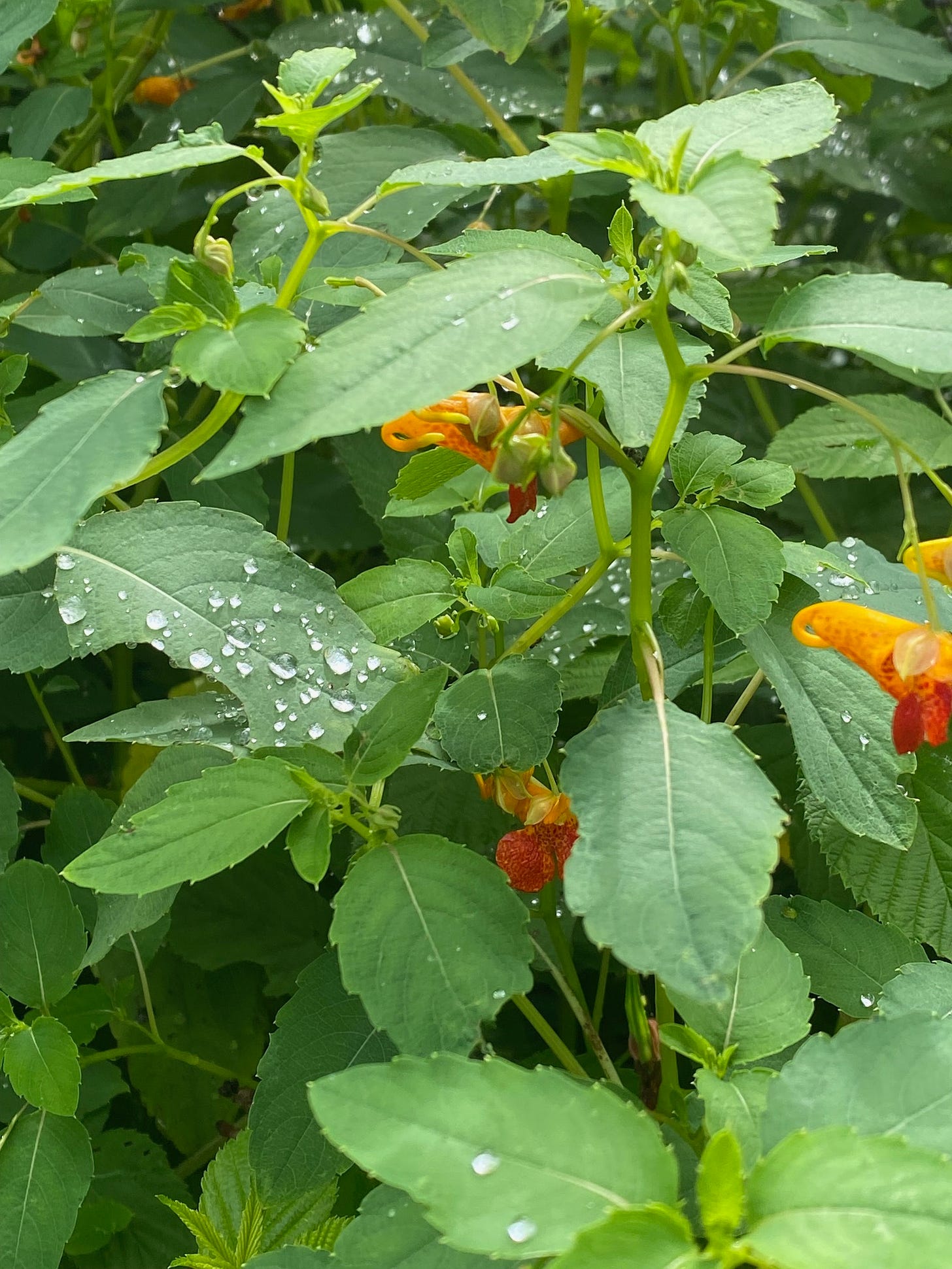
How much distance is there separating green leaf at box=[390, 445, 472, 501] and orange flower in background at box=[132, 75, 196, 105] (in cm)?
91

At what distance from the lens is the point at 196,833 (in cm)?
57

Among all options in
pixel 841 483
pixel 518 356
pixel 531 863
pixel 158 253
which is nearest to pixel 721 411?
pixel 841 483

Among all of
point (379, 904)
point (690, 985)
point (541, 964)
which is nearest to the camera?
point (690, 985)

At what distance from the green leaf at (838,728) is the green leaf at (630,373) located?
16cm

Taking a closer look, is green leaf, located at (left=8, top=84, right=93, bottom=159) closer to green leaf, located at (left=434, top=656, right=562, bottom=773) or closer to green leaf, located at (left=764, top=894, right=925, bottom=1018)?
green leaf, located at (left=434, top=656, right=562, bottom=773)

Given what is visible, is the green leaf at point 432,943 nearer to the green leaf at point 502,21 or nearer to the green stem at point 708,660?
the green stem at point 708,660

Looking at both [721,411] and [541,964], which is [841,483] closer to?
[721,411]

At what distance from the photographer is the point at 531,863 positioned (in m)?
0.70

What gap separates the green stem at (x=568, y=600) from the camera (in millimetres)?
685

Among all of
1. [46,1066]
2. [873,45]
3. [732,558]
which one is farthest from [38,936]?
[873,45]

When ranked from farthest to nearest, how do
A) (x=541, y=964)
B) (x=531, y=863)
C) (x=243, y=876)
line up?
(x=243, y=876), (x=541, y=964), (x=531, y=863)

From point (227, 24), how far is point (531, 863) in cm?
129

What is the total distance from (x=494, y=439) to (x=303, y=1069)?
39 centimetres

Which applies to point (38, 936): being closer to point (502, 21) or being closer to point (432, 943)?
point (432, 943)
